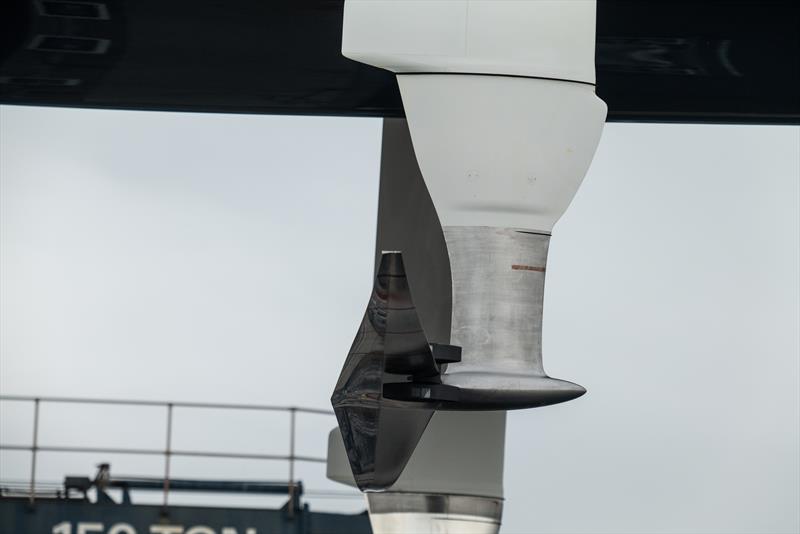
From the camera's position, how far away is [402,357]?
24.2 feet

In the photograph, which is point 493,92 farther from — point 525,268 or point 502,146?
point 525,268

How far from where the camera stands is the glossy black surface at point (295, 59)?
9.88 metres

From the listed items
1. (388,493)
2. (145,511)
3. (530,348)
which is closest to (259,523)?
(145,511)

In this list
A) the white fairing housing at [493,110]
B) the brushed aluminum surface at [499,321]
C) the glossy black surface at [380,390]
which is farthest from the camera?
the white fairing housing at [493,110]

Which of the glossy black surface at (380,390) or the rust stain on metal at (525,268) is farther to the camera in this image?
the rust stain on metal at (525,268)

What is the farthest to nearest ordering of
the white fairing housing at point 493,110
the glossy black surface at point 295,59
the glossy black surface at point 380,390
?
the glossy black surface at point 295,59, the white fairing housing at point 493,110, the glossy black surface at point 380,390

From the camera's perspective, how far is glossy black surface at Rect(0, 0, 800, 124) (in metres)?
9.88

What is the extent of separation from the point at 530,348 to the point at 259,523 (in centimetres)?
830

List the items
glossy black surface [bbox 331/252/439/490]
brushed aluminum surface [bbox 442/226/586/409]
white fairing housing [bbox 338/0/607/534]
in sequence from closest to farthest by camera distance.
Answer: glossy black surface [bbox 331/252/439/490] → brushed aluminum surface [bbox 442/226/586/409] → white fairing housing [bbox 338/0/607/534]

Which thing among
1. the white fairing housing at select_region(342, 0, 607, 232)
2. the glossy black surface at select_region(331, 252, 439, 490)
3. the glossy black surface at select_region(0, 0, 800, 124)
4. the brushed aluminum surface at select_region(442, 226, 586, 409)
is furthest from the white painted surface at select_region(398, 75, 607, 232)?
the glossy black surface at select_region(0, 0, 800, 124)

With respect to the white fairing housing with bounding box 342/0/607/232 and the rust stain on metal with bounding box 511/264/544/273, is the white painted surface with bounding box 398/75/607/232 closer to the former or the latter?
the white fairing housing with bounding box 342/0/607/232

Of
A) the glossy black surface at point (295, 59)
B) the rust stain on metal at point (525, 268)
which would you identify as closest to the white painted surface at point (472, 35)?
the rust stain on metal at point (525, 268)

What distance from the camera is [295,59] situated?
1030cm

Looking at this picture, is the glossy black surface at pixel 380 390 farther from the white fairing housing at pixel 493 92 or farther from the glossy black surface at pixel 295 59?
the glossy black surface at pixel 295 59
